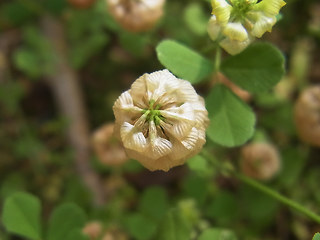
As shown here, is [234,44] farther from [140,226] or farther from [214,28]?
[140,226]

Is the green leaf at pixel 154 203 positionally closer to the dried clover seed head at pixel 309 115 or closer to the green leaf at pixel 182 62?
the dried clover seed head at pixel 309 115

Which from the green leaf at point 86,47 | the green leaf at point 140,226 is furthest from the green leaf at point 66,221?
the green leaf at point 86,47

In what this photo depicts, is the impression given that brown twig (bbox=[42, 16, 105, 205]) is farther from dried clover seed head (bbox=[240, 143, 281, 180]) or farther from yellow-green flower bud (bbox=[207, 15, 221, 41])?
yellow-green flower bud (bbox=[207, 15, 221, 41])

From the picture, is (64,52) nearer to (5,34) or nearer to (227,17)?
(5,34)

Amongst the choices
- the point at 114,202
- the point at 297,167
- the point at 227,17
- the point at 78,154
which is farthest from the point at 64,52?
the point at 227,17

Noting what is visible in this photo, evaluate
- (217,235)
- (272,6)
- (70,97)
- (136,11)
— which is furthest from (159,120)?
(70,97)

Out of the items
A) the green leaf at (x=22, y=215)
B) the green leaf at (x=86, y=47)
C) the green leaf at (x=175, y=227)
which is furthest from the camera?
the green leaf at (x=86, y=47)

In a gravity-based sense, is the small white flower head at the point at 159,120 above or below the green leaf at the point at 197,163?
above
